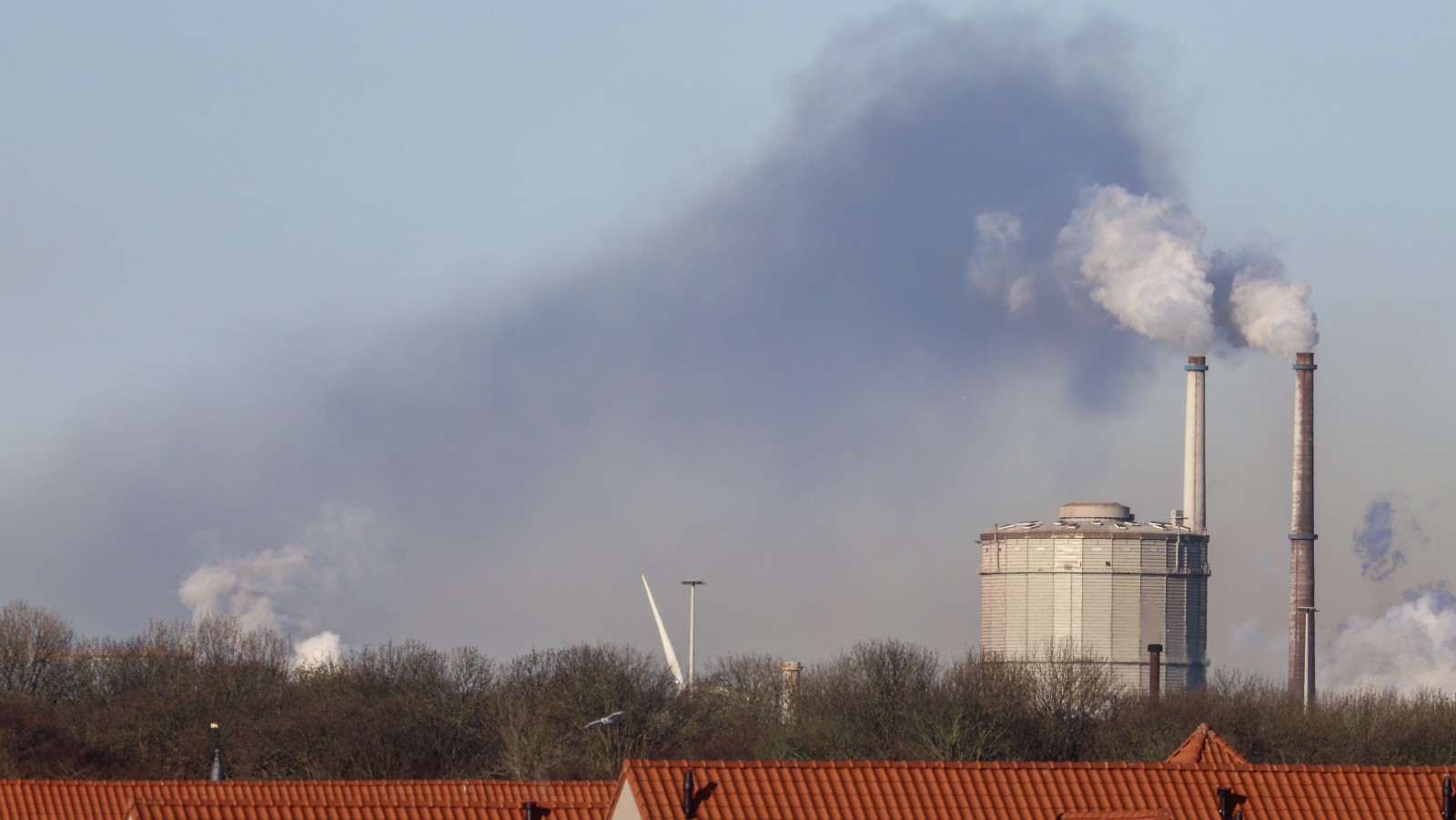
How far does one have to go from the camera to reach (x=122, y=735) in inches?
2739

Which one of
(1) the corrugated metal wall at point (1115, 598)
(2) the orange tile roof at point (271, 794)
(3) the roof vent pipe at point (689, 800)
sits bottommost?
(2) the orange tile roof at point (271, 794)

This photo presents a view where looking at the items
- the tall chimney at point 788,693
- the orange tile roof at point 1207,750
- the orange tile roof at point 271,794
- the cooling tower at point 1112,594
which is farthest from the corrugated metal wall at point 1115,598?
the orange tile roof at point 271,794

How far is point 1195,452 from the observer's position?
131m

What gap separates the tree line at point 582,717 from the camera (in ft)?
214

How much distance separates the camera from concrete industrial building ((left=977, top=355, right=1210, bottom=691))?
433 ft

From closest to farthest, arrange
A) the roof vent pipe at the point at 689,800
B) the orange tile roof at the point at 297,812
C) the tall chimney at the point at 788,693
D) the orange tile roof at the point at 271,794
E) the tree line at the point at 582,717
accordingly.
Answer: the roof vent pipe at the point at 689,800
the orange tile roof at the point at 297,812
the orange tile roof at the point at 271,794
the tree line at the point at 582,717
the tall chimney at the point at 788,693

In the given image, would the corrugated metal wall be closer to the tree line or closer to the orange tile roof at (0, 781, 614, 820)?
the tree line

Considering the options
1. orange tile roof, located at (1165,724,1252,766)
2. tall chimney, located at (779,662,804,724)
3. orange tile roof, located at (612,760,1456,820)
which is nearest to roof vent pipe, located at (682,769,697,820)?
orange tile roof, located at (612,760,1456,820)

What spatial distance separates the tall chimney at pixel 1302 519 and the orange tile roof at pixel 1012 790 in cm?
9467

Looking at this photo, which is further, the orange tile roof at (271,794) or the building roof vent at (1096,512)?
the building roof vent at (1096,512)

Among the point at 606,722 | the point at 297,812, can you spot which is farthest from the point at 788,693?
the point at 297,812

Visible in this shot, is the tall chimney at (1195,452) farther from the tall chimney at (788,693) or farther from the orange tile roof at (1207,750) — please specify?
the orange tile roof at (1207,750)

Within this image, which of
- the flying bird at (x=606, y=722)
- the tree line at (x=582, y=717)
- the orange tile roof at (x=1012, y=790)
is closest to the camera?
the orange tile roof at (x=1012, y=790)

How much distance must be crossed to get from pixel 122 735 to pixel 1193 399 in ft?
252
